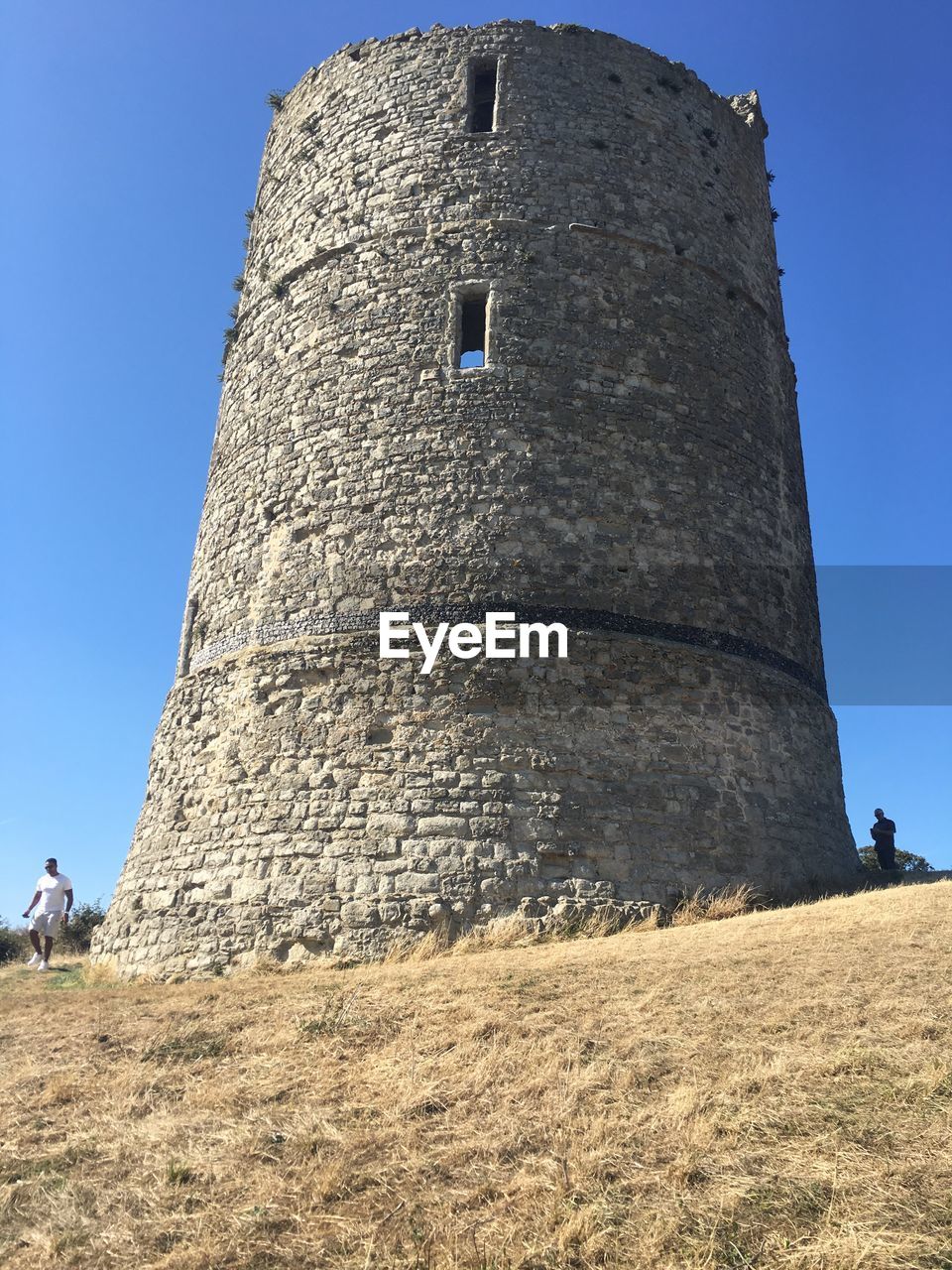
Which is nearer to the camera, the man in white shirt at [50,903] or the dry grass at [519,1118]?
the dry grass at [519,1118]

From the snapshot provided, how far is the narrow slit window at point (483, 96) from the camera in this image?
12383 millimetres

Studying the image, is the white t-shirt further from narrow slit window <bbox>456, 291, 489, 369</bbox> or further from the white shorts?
narrow slit window <bbox>456, 291, 489, 369</bbox>

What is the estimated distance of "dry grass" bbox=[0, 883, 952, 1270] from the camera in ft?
12.7

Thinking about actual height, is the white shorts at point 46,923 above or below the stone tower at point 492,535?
→ below

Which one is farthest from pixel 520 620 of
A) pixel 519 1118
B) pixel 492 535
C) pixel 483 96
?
pixel 483 96

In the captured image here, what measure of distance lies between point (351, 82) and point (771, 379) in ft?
22.2

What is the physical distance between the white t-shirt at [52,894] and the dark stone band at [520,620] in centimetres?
283

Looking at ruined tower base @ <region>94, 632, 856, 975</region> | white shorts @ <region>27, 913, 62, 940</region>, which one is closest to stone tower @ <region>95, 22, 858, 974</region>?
ruined tower base @ <region>94, 632, 856, 975</region>

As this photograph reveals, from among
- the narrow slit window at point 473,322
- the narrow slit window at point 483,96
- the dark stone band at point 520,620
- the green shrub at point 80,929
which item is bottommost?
the green shrub at point 80,929

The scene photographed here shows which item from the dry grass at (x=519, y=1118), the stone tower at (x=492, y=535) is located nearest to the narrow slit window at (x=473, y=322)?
the stone tower at (x=492, y=535)

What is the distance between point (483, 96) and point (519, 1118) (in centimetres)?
1225

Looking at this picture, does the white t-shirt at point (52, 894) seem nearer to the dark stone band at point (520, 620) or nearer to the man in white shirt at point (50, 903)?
the man in white shirt at point (50, 903)

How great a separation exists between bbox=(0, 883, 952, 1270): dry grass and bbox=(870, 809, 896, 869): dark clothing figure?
5.64m

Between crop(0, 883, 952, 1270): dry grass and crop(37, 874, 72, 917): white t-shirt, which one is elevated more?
crop(37, 874, 72, 917): white t-shirt
